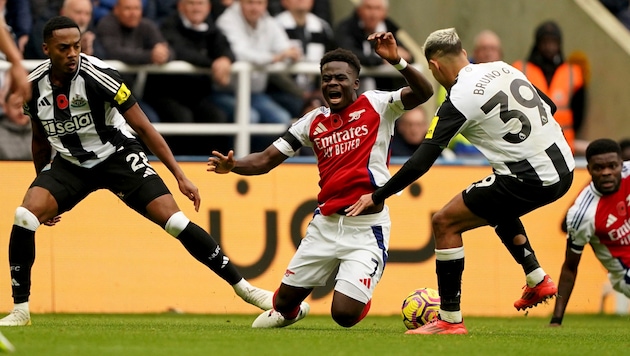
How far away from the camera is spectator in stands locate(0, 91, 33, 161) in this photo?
12.7 m

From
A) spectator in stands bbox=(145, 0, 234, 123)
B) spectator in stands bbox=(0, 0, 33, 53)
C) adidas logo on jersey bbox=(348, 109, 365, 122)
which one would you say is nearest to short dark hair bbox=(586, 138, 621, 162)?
adidas logo on jersey bbox=(348, 109, 365, 122)

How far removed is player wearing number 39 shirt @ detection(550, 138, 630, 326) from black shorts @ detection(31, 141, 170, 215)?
3922 mm

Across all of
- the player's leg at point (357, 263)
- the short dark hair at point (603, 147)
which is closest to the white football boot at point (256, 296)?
the player's leg at point (357, 263)

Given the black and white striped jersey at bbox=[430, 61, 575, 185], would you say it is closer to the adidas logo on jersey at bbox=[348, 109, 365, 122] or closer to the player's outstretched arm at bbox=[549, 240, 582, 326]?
the adidas logo on jersey at bbox=[348, 109, 365, 122]

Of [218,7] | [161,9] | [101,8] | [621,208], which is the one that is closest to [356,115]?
[621,208]

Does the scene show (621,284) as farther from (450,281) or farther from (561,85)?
(561,85)

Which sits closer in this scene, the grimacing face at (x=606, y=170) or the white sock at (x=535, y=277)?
the white sock at (x=535, y=277)

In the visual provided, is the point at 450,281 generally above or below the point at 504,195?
below

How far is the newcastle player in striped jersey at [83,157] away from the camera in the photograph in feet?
30.2

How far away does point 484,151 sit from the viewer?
29.6 ft

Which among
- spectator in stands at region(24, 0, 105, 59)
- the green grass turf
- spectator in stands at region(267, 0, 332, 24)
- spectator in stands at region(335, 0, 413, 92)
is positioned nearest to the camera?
the green grass turf

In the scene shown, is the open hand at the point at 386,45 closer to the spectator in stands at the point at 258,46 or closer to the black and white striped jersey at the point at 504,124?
the black and white striped jersey at the point at 504,124

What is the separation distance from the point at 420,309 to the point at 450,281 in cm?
84

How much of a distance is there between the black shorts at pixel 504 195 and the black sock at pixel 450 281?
1.37 ft
